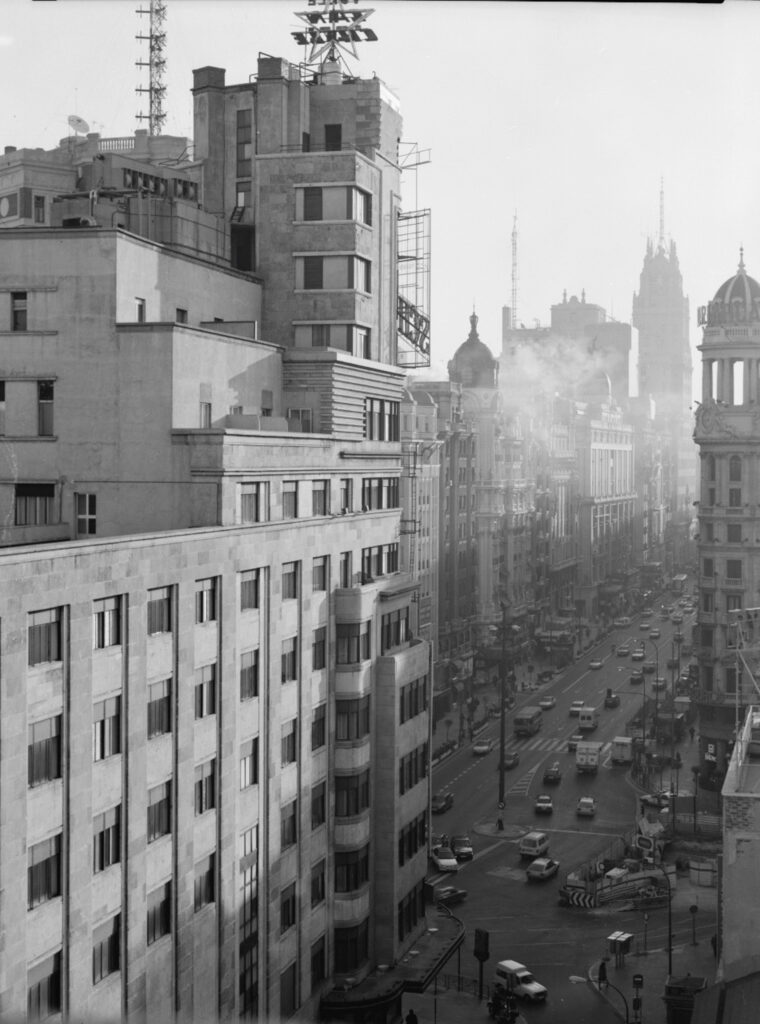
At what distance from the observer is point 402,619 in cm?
3178

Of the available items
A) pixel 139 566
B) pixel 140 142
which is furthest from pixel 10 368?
pixel 140 142

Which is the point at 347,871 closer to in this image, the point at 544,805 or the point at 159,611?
the point at 159,611

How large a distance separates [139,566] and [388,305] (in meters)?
13.8

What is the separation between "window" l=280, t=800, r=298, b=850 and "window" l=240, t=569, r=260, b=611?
418 cm

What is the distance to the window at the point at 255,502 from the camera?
2497 cm

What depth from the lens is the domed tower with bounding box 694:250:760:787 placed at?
53.6 metres

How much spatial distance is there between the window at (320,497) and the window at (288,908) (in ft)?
24.1

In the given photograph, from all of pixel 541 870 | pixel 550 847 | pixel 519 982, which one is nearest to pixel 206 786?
pixel 519 982

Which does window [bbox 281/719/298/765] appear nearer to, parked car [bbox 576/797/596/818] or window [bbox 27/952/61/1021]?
window [bbox 27/952/61/1021]

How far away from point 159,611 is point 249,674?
3.72 meters

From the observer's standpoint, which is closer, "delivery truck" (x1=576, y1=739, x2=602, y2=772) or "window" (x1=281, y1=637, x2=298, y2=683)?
"window" (x1=281, y1=637, x2=298, y2=683)

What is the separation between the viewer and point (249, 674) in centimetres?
2472

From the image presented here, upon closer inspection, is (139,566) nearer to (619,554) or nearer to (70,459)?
(70,459)

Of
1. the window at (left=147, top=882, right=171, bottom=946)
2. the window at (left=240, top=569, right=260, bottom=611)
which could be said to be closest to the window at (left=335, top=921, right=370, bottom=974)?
the window at (left=147, top=882, right=171, bottom=946)
